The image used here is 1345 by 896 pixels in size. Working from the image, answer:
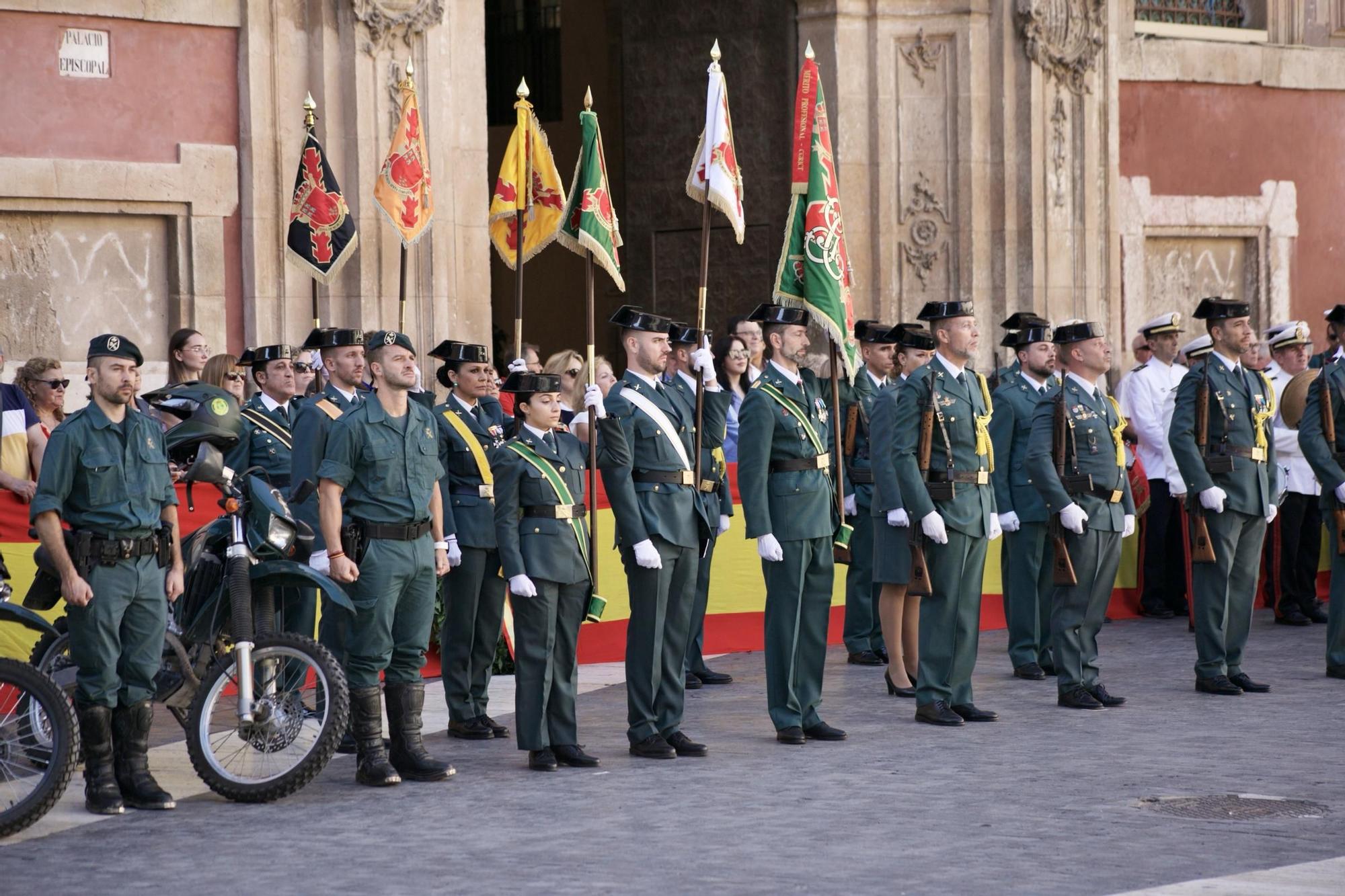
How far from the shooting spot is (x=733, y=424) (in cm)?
1260

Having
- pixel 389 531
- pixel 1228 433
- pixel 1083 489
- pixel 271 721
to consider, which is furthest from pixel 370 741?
pixel 1228 433

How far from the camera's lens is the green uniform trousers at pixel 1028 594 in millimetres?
11516

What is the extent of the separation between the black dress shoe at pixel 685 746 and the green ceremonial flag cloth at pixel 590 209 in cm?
227

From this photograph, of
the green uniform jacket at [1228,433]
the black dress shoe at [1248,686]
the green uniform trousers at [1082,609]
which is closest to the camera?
the green uniform trousers at [1082,609]

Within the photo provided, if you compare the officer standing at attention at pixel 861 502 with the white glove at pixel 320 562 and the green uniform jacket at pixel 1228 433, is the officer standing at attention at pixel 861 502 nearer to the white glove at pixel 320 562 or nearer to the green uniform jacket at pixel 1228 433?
the green uniform jacket at pixel 1228 433

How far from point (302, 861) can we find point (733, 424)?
6.14m

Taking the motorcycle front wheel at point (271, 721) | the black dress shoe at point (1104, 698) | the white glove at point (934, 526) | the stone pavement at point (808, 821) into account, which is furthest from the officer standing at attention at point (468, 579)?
the black dress shoe at point (1104, 698)

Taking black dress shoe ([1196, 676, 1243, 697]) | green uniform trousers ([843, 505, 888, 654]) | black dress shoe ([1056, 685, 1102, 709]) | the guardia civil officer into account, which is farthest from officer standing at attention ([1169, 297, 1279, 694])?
the guardia civil officer

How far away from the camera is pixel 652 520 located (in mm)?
9023

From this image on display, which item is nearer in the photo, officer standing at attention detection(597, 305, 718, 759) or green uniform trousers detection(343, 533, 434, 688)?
green uniform trousers detection(343, 533, 434, 688)

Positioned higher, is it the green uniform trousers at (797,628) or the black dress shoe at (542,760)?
the green uniform trousers at (797,628)

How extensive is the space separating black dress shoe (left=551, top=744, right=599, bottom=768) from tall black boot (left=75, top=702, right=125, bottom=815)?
5.84 feet

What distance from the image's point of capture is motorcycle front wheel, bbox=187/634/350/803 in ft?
26.0

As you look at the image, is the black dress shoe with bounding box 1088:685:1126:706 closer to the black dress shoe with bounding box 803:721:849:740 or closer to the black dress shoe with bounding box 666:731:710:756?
the black dress shoe with bounding box 803:721:849:740
